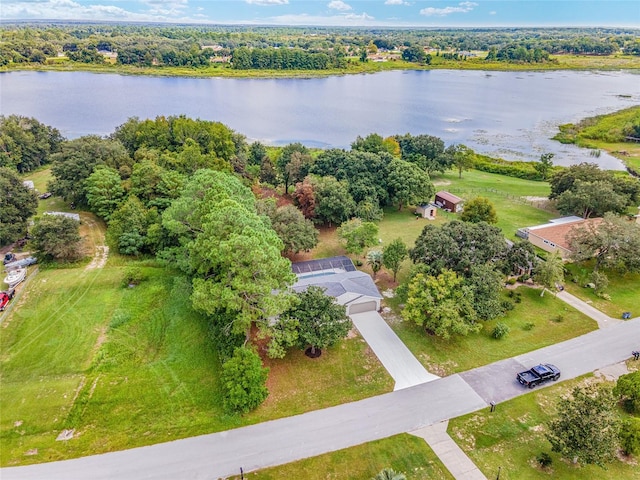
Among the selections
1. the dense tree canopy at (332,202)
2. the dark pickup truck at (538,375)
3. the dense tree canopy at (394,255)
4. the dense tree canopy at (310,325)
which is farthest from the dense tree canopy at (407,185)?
the dark pickup truck at (538,375)

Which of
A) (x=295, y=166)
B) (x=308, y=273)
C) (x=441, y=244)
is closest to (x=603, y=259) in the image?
(x=441, y=244)

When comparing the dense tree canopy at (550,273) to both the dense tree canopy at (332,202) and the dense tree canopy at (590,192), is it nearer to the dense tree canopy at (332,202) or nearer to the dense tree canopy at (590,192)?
the dense tree canopy at (590,192)

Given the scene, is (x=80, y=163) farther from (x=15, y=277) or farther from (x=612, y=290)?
(x=612, y=290)

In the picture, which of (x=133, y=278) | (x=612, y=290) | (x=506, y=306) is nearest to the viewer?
(x=506, y=306)

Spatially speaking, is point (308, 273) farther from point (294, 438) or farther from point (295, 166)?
point (295, 166)

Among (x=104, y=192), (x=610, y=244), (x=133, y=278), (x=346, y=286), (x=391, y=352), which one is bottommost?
(x=391, y=352)

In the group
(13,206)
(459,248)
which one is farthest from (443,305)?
(13,206)
